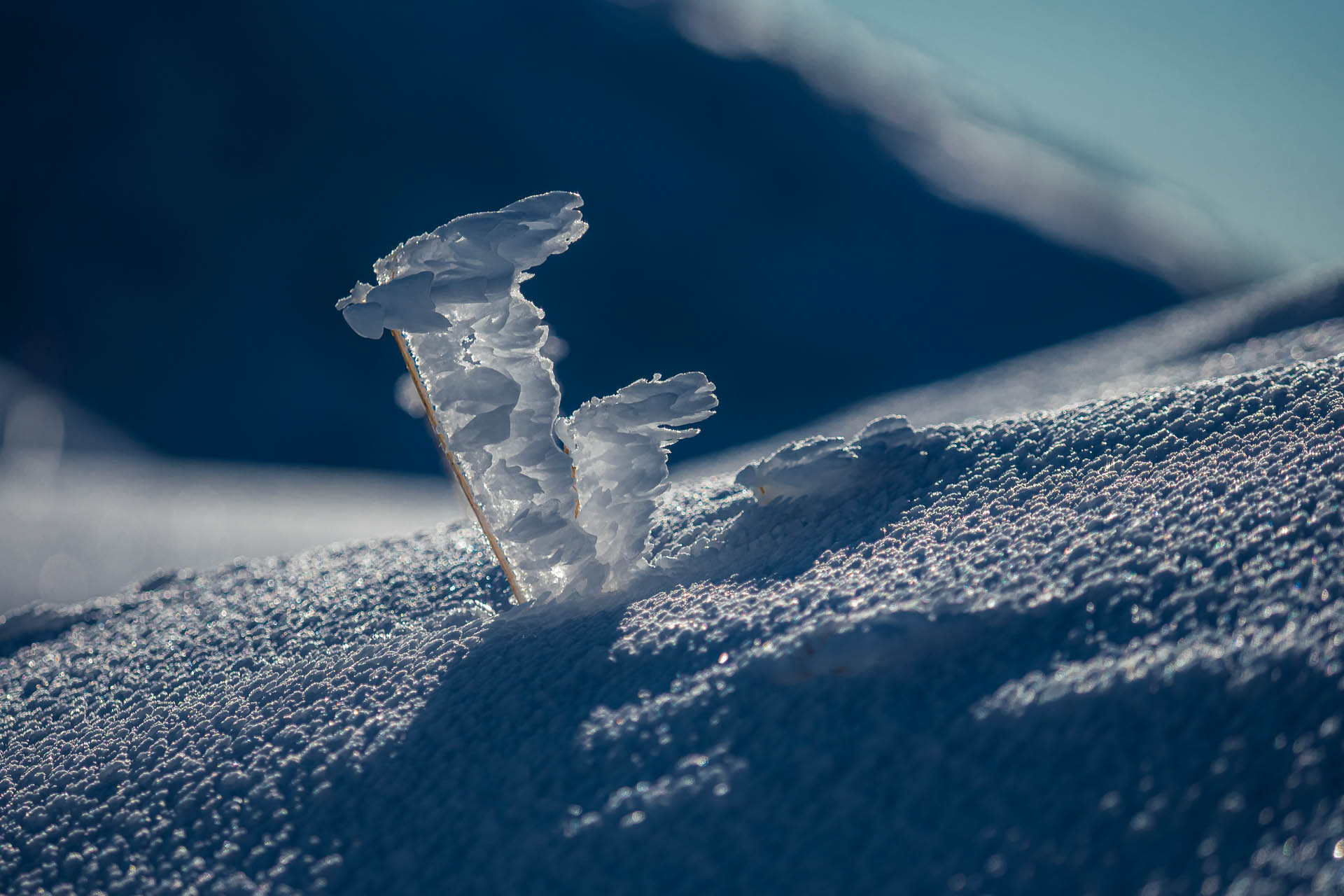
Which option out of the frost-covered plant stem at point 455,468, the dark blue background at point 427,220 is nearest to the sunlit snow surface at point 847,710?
the frost-covered plant stem at point 455,468

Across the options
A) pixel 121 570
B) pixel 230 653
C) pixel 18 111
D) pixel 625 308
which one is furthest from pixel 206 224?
pixel 230 653

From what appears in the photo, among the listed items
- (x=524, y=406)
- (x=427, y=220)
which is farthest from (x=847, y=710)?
(x=427, y=220)

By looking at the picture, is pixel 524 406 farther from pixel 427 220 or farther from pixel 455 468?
pixel 427 220

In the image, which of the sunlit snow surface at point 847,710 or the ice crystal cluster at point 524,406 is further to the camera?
the ice crystal cluster at point 524,406

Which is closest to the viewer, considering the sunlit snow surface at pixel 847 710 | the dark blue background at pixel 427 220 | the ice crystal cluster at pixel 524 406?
the sunlit snow surface at pixel 847 710

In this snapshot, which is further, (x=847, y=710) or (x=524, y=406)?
(x=524, y=406)

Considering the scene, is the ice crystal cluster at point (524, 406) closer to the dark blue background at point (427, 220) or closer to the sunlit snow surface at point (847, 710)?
the sunlit snow surface at point (847, 710)

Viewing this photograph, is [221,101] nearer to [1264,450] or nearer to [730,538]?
[730,538]

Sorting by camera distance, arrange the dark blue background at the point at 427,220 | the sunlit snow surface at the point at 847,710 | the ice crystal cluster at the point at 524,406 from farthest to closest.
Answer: the dark blue background at the point at 427,220, the ice crystal cluster at the point at 524,406, the sunlit snow surface at the point at 847,710
